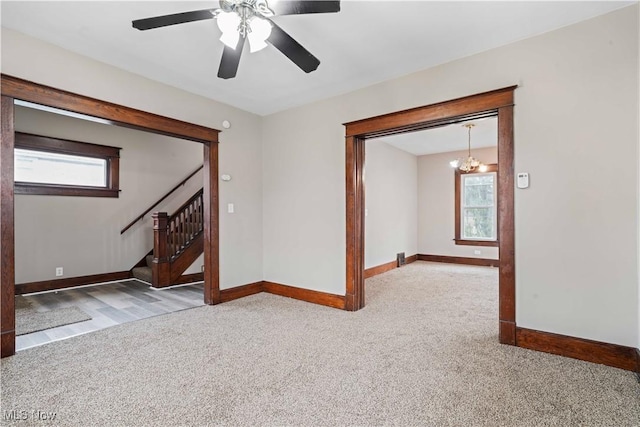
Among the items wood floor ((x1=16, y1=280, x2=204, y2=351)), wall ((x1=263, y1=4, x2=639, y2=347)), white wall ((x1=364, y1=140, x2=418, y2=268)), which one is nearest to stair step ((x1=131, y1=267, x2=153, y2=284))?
wood floor ((x1=16, y1=280, x2=204, y2=351))

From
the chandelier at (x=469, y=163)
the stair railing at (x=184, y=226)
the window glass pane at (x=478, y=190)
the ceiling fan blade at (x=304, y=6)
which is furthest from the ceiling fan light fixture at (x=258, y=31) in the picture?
the window glass pane at (x=478, y=190)

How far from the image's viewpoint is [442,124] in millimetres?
3158

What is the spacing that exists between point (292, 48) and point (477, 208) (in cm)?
641

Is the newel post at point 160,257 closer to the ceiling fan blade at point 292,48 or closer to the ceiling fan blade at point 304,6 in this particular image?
the ceiling fan blade at point 292,48

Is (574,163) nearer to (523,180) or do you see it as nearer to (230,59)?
(523,180)

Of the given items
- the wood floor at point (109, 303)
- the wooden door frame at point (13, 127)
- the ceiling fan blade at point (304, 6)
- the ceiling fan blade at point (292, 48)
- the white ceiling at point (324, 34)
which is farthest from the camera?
the wood floor at point (109, 303)

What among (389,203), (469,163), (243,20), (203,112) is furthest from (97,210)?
(469,163)

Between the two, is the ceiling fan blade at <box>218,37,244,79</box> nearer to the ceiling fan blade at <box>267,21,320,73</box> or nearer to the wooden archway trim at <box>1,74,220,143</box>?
the ceiling fan blade at <box>267,21,320,73</box>

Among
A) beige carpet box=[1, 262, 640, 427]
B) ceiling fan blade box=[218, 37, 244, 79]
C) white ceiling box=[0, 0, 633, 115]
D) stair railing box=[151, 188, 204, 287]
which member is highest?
white ceiling box=[0, 0, 633, 115]

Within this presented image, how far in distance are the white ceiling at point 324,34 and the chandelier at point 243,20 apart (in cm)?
47

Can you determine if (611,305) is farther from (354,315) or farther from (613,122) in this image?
(354,315)

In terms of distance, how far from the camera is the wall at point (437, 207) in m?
7.29

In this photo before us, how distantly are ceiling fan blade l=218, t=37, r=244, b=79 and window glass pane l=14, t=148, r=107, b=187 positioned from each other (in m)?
4.11

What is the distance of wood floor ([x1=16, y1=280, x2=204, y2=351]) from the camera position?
2.96 metres
